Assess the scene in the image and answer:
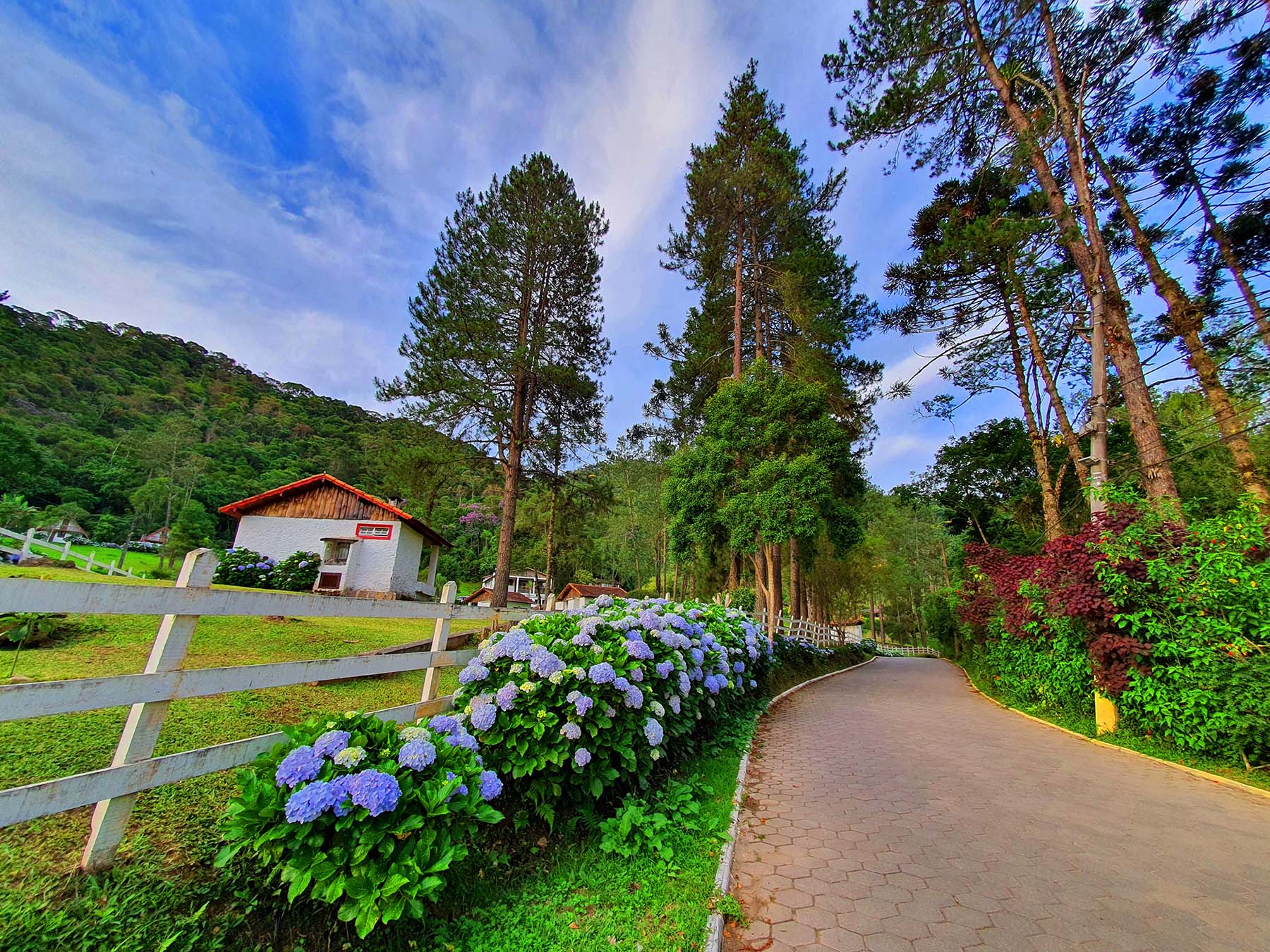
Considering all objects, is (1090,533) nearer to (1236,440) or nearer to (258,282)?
(1236,440)

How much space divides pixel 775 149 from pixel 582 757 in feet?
56.7

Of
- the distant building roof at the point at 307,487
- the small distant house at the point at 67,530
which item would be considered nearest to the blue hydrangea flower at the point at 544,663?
the distant building roof at the point at 307,487

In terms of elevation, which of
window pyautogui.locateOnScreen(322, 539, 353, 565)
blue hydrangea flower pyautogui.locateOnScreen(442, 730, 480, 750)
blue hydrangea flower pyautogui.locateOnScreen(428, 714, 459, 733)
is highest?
window pyautogui.locateOnScreen(322, 539, 353, 565)

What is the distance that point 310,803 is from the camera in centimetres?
157

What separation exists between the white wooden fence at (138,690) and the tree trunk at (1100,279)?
9890 millimetres

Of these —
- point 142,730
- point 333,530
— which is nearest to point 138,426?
point 333,530

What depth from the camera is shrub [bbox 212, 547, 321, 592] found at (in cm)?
1252

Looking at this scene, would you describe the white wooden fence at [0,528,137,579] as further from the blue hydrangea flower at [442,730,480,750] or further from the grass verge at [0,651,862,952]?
the blue hydrangea flower at [442,730,480,750]

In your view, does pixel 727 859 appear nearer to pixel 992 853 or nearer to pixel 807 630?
pixel 992 853

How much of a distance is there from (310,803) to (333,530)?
18683mm

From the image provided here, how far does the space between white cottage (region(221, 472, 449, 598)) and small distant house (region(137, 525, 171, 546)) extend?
2176 centimetres

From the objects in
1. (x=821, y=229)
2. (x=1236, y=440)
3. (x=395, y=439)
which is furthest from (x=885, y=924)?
(x=821, y=229)

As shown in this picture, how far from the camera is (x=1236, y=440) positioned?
8297mm

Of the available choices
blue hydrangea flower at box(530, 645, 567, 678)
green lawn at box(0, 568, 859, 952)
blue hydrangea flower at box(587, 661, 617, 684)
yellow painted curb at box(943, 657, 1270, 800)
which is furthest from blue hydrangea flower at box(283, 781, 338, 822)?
yellow painted curb at box(943, 657, 1270, 800)
